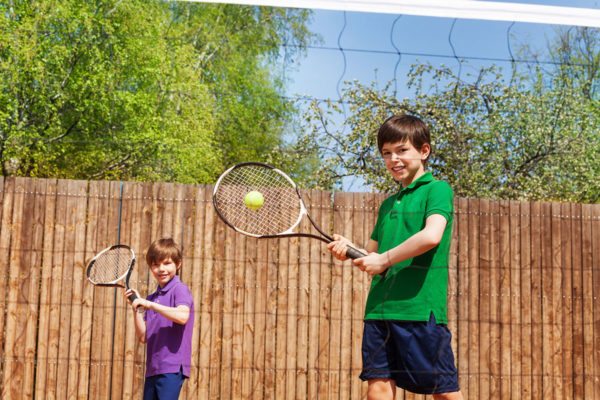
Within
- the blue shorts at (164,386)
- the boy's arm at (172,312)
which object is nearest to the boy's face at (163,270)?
the boy's arm at (172,312)

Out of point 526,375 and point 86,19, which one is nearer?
point 526,375

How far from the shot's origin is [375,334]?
10.5ft

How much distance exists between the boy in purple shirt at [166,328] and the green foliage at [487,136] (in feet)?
20.3

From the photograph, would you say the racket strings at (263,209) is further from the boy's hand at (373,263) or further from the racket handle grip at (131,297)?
the boy's hand at (373,263)

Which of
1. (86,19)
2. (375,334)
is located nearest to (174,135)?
Result: (86,19)

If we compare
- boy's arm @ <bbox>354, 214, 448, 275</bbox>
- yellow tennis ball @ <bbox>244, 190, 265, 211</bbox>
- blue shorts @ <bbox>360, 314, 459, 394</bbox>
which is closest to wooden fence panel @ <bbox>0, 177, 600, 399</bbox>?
yellow tennis ball @ <bbox>244, 190, 265, 211</bbox>

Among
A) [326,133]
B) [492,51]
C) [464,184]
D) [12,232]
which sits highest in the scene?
[492,51]

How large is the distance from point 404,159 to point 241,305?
282 centimetres

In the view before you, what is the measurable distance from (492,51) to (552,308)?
7.13 m

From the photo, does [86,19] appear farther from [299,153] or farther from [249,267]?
[249,267]

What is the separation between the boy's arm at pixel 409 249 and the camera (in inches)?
120

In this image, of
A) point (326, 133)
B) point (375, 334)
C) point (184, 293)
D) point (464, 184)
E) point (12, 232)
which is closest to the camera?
point (375, 334)

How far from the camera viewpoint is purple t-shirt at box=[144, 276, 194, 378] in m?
4.02

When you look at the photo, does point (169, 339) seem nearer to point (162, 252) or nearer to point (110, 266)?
point (162, 252)
